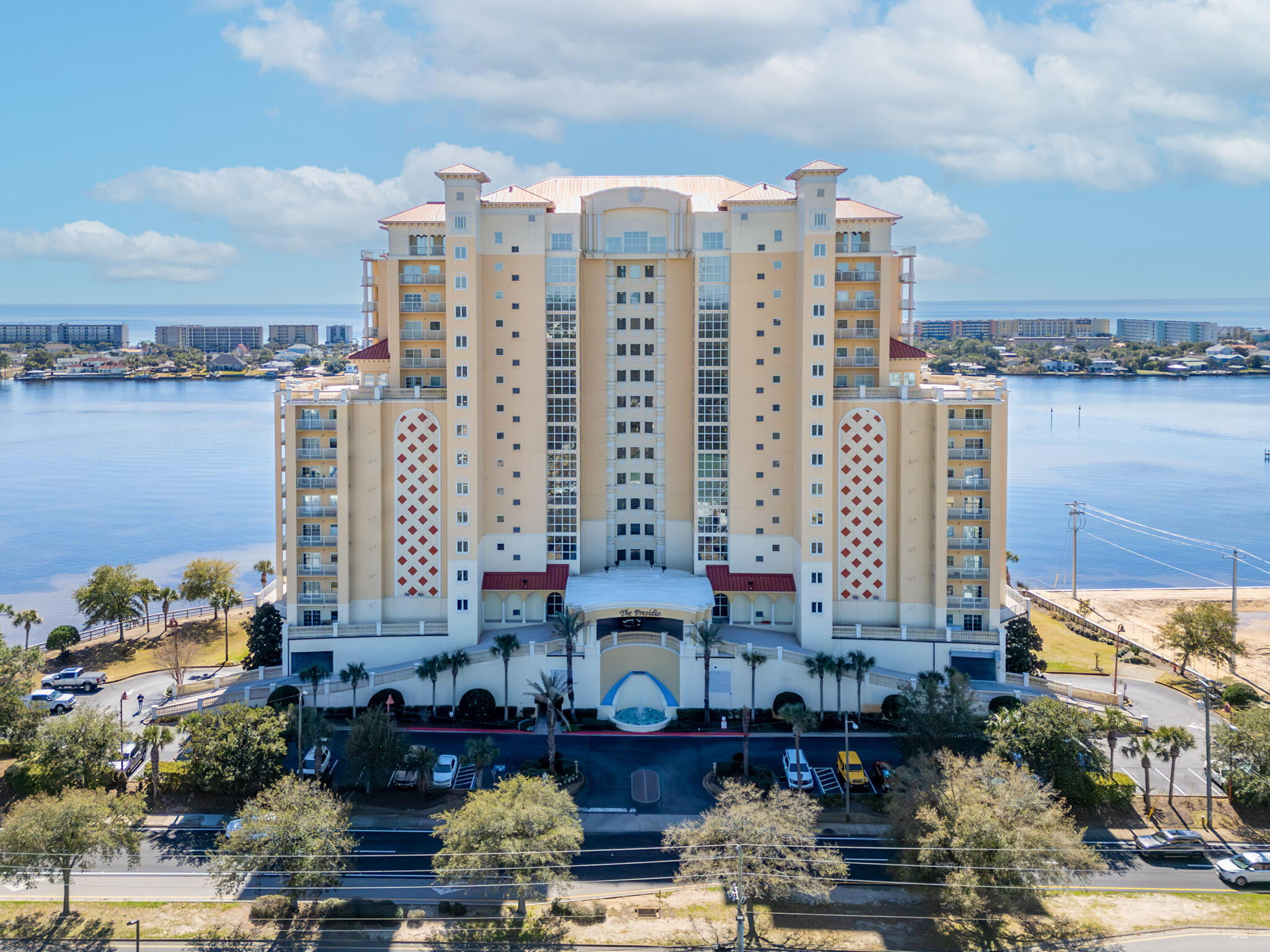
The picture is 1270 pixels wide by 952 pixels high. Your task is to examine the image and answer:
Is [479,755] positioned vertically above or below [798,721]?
below

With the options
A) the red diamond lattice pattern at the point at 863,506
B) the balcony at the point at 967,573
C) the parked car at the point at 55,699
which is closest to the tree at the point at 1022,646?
the balcony at the point at 967,573

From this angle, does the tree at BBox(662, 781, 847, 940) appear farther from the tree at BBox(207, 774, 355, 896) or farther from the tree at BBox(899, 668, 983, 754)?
the tree at BBox(207, 774, 355, 896)

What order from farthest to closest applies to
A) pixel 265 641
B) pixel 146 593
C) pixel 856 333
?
pixel 146 593 → pixel 856 333 → pixel 265 641

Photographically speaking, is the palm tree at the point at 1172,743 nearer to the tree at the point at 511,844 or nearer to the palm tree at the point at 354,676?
the tree at the point at 511,844

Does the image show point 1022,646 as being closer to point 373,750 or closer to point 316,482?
point 373,750

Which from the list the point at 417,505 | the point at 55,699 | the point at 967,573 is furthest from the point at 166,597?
the point at 967,573

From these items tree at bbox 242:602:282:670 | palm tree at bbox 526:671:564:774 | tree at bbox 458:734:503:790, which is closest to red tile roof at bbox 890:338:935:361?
palm tree at bbox 526:671:564:774
